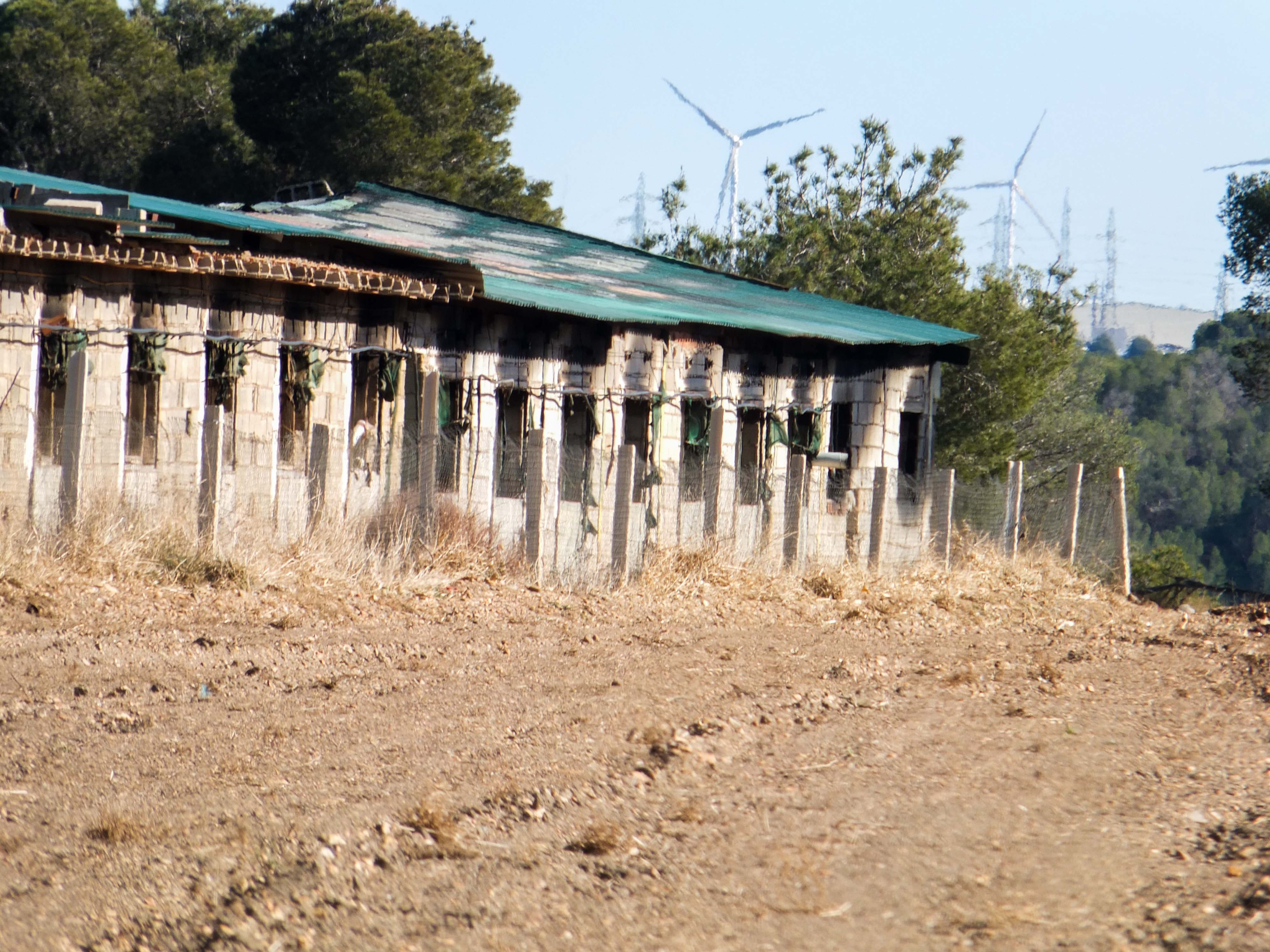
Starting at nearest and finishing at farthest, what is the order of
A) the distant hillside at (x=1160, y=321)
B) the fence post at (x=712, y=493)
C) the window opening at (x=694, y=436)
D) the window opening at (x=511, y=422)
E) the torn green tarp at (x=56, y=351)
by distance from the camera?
the torn green tarp at (x=56, y=351)
the fence post at (x=712, y=493)
the window opening at (x=511, y=422)
the window opening at (x=694, y=436)
the distant hillside at (x=1160, y=321)

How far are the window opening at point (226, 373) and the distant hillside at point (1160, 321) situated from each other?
6805 inches

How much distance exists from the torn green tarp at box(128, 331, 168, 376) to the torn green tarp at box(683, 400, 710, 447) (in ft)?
21.5

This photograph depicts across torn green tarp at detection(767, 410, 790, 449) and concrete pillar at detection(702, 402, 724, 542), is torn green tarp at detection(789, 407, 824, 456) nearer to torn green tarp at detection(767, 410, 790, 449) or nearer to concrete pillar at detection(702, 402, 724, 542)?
torn green tarp at detection(767, 410, 790, 449)

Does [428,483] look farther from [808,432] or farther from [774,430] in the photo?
[808,432]

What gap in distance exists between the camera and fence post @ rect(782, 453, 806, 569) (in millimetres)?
13578

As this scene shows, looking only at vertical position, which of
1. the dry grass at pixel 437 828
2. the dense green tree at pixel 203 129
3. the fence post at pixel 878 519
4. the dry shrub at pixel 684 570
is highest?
the dense green tree at pixel 203 129

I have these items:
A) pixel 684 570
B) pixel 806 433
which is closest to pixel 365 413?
pixel 684 570

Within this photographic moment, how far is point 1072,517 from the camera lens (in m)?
16.1

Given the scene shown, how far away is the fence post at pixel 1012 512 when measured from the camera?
15.8 meters

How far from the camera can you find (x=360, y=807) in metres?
5.11

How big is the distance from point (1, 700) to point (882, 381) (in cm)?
1414

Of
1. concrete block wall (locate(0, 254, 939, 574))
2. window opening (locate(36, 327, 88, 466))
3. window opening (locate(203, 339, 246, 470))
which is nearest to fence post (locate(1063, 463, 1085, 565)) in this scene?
concrete block wall (locate(0, 254, 939, 574))

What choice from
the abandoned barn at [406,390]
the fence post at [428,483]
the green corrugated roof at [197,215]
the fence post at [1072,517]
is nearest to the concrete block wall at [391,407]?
the abandoned barn at [406,390]

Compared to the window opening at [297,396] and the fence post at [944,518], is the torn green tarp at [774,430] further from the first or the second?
the window opening at [297,396]
